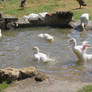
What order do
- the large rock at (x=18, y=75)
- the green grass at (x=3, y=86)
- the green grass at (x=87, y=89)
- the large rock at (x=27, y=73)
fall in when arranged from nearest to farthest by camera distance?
the green grass at (x=87, y=89), the green grass at (x=3, y=86), the large rock at (x=18, y=75), the large rock at (x=27, y=73)

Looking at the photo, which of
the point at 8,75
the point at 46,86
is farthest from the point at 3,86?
the point at 46,86

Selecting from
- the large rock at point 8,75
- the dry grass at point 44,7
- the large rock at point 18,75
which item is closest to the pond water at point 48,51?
the large rock at point 18,75

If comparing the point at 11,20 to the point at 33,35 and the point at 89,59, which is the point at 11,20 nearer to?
the point at 33,35

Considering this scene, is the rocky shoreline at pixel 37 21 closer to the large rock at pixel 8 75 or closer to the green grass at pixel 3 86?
the large rock at pixel 8 75

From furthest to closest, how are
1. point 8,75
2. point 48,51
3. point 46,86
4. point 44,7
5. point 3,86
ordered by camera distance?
point 44,7, point 48,51, point 8,75, point 3,86, point 46,86

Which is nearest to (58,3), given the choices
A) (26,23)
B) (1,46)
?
(26,23)

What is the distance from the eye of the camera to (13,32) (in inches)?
542

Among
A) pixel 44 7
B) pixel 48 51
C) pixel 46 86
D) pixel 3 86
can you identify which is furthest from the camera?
pixel 44 7

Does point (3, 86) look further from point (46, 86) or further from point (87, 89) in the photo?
point (87, 89)

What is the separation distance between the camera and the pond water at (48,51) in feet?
25.2

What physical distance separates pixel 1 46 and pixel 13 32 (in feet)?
9.27

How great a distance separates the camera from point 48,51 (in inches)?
390

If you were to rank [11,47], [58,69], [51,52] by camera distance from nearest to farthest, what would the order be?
1. [58,69]
2. [51,52]
3. [11,47]

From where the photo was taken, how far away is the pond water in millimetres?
7688
